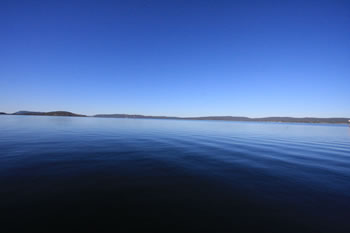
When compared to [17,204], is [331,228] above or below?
below

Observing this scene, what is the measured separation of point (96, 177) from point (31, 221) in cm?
242

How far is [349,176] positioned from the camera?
654 centimetres

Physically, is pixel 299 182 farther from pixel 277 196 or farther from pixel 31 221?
pixel 31 221

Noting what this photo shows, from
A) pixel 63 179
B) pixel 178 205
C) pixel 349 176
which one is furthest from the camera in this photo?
pixel 349 176

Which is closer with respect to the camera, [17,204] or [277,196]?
[17,204]

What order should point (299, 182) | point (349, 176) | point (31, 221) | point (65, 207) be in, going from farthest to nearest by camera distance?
point (349, 176), point (299, 182), point (65, 207), point (31, 221)

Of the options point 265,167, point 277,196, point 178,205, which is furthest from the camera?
point 265,167

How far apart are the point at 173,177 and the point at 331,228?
16.2ft

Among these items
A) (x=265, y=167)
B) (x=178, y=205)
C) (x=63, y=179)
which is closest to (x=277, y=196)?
(x=265, y=167)

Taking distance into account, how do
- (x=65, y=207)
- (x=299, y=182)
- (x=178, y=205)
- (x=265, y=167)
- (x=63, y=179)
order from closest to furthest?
(x=65, y=207) → (x=178, y=205) → (x=63, y=179) → (x=299, y=182) → (x=265, y=167)

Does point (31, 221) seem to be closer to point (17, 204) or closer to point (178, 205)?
point (17, 204)

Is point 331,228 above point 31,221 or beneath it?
beneath

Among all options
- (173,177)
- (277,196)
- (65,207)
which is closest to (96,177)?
(65,207)

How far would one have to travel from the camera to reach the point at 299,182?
18.7ft
